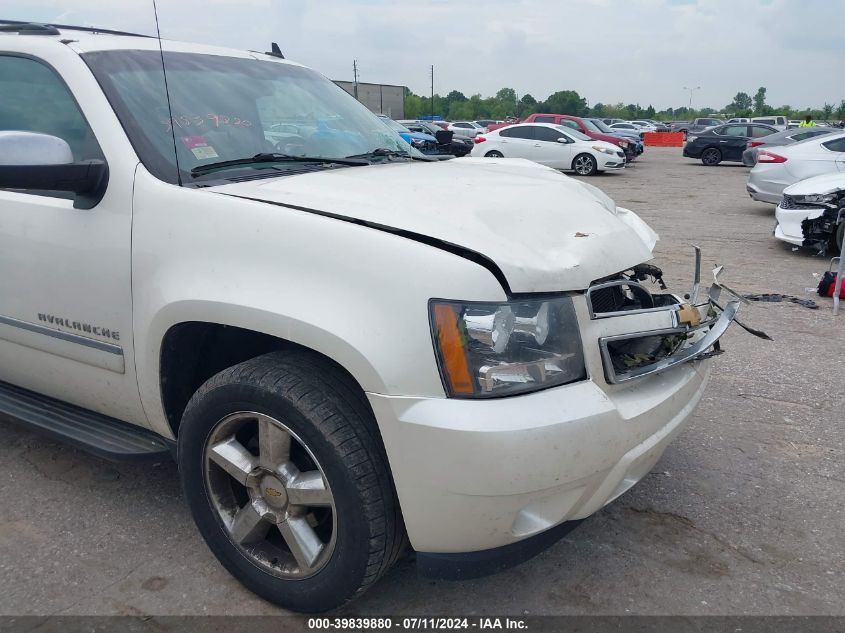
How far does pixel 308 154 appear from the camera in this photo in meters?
2.98

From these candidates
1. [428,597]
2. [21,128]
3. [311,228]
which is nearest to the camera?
[311,228]

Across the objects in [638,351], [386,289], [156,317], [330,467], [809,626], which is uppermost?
[386,289]

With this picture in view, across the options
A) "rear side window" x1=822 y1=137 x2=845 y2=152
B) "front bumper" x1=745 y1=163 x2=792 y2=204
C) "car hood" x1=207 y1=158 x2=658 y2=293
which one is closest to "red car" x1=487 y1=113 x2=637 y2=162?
"front bumper" x1=745 y1=163 x2=792 y2=204

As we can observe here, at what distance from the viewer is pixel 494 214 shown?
88.7 inches

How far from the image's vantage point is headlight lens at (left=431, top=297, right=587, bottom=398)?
75.6 inches

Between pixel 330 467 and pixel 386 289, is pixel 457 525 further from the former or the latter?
pixel 386 289

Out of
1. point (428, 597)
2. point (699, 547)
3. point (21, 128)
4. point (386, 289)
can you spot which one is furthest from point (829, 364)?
point (21, 128)

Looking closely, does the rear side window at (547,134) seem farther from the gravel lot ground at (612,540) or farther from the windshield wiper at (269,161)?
the windshield wiper at (269,161)

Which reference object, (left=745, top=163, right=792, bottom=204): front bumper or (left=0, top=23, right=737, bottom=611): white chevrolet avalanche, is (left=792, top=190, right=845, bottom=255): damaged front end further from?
(left=0, top=23, right=737, bottom=611): white chevrolet avalanche

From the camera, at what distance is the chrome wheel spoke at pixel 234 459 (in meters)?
2.29

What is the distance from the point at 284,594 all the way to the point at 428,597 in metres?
0.49

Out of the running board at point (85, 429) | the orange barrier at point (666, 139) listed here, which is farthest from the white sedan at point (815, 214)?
the orange barrier at point (666, 139)

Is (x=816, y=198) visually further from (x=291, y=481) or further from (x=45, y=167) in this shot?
(x=45, y=167)

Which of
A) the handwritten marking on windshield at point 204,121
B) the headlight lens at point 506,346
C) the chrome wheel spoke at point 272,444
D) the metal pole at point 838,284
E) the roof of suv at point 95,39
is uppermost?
the roof of suv at point 95,39
